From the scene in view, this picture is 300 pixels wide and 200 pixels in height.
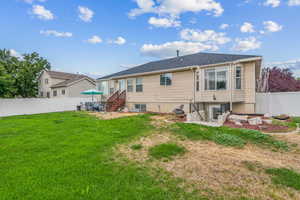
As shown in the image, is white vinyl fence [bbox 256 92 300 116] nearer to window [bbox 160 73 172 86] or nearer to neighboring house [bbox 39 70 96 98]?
window [bbox 160 73 172 86]

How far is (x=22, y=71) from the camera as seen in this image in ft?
61.7

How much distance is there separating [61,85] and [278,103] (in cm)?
2499

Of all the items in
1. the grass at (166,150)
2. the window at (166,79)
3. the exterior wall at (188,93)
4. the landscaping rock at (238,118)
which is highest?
the window at (166,79)

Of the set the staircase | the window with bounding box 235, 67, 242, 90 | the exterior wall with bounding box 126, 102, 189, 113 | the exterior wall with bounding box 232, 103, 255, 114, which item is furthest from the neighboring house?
the window with bounding box 235, 67, 242, 90

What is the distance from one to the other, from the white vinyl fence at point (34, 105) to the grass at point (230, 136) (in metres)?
14.7

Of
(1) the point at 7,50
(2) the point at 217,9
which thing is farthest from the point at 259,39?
(1) the point at 7,50

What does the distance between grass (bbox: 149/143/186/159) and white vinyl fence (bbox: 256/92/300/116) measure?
9.26 metres

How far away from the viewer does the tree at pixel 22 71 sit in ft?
51.5

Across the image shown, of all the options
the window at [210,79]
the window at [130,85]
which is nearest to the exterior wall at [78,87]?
the window at [130,85]

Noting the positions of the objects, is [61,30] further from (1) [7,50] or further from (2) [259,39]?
(2) [259,39]

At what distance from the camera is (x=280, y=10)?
11344mm

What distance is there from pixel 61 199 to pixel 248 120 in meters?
8.75

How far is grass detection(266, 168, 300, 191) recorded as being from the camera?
9.75 feet

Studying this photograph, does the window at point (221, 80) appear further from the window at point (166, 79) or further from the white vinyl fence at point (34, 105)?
the white vinyl fence at point (34, 105)
